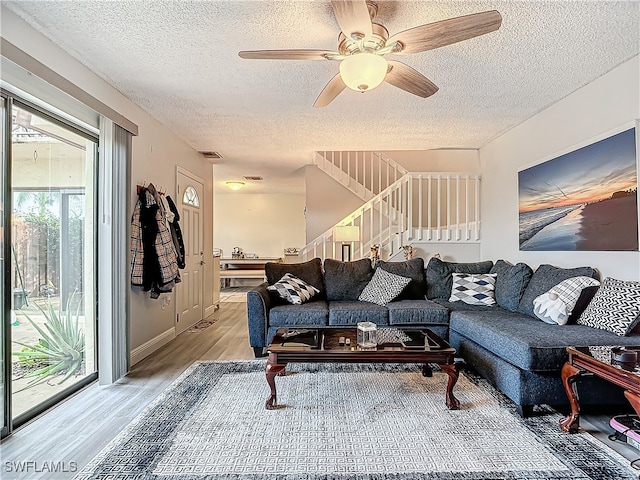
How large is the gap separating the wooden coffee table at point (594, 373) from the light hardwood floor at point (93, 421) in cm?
19

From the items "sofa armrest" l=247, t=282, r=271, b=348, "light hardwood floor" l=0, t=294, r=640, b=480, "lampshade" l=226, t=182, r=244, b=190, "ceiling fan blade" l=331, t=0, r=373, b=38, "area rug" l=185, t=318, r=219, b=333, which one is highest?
"lampshade" l=226, t=182, r=244, b=190

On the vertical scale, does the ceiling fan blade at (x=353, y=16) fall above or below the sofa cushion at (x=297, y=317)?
above

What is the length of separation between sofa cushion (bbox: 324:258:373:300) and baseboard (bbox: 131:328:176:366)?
1.93 metres

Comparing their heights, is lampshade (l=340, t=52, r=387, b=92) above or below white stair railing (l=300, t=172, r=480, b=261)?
above

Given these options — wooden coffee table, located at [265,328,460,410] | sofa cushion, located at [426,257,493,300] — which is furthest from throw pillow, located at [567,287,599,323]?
sofa cushion, located at [426,257,493,300]

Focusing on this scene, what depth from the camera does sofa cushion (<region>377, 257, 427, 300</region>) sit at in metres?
4.45

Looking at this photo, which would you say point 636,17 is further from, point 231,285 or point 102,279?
point 231,285

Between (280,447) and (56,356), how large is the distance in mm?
1924

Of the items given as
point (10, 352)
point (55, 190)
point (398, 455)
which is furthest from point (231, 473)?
point (55, 190)

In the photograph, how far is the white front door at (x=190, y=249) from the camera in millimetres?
4855

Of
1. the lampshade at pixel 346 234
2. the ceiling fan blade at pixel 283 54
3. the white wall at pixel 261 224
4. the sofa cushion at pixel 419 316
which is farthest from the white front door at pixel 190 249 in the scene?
the white wall at pixel 261 224

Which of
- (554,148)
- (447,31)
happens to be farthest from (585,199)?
(447,31)

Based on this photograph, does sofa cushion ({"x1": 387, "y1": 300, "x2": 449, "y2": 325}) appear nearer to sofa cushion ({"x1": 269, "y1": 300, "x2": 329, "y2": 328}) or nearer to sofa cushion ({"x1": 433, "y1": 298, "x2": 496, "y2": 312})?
sofa cushion ({"x1": 433, "y1": 298, "x2": 496, "y2": 312})

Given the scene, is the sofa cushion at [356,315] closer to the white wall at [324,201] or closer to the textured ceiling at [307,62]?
the textured ceiling at [307,62]
